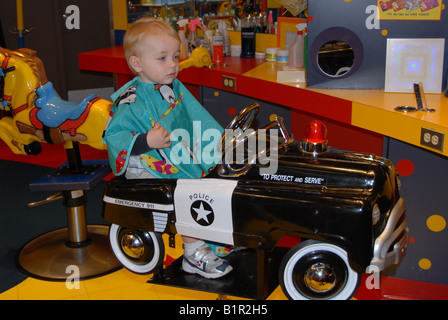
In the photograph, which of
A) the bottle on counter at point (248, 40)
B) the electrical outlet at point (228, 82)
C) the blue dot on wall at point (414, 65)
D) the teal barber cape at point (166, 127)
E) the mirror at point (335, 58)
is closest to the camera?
the teal barber cape at point (166, 127)

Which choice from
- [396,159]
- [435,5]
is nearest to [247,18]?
[435,5]

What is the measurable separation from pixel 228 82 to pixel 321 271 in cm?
156

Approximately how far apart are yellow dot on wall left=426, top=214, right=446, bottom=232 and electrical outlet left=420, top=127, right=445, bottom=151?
45 cm

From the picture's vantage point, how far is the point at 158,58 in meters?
1.71

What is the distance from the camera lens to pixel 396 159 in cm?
199

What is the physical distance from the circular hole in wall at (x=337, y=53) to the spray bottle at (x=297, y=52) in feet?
1.66

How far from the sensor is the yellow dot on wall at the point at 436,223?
1.99 metres

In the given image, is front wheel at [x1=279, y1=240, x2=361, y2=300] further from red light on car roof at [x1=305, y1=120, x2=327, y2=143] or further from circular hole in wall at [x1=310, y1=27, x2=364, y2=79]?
circular hole in wall at [x1=310, y1=27, x2=364, y2=79]

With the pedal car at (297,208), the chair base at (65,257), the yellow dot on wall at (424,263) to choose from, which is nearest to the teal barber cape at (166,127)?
the pedal car at (297,208)

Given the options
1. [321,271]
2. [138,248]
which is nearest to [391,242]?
[321,271]

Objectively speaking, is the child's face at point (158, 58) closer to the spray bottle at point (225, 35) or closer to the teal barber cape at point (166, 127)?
the teal barber cape at point (166, 127)

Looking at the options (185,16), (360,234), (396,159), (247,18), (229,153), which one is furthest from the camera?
(185,16)

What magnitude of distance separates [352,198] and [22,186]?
2658 millimetres

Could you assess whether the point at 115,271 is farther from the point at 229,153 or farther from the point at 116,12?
the point at 116,12
